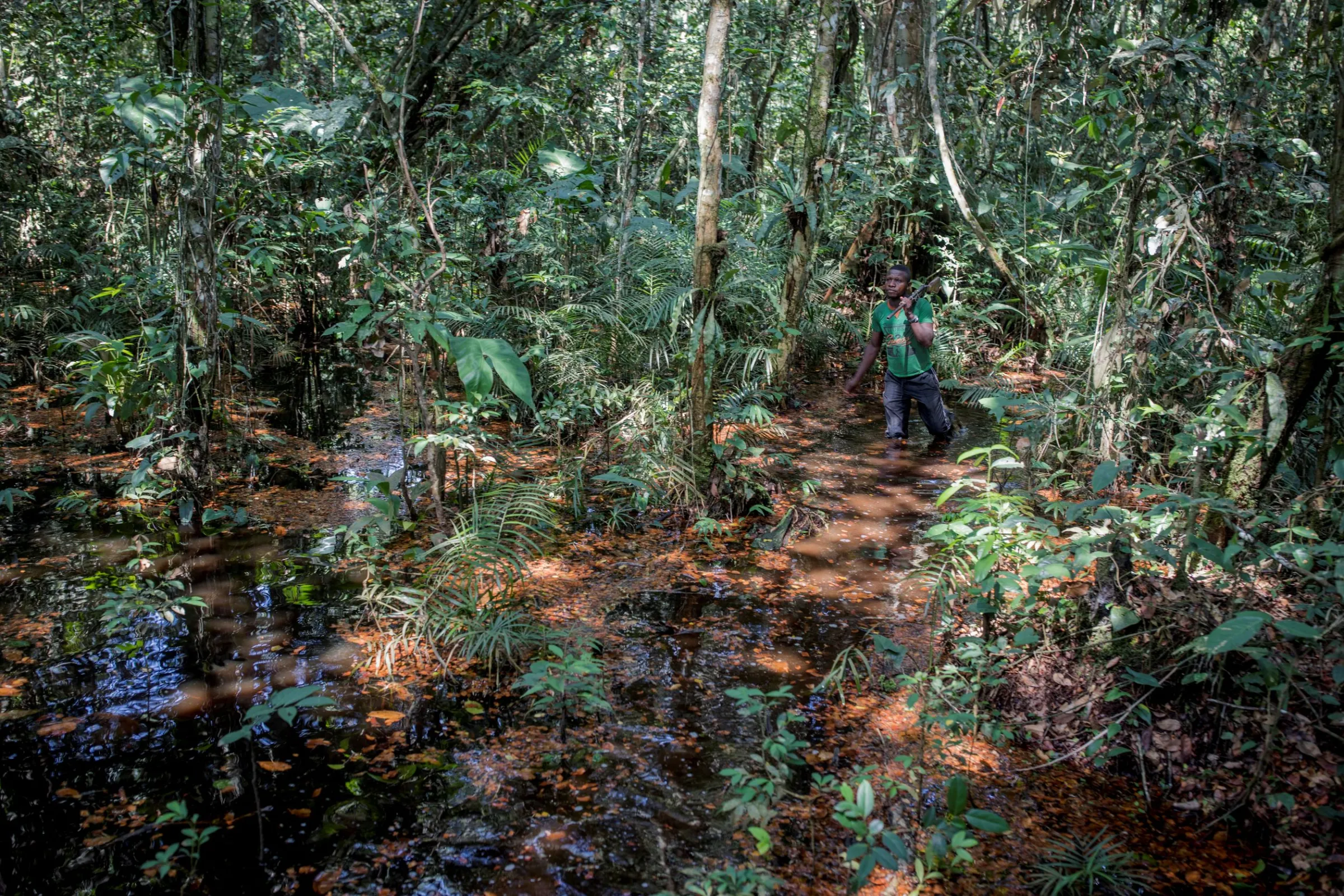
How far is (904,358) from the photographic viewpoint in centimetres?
772

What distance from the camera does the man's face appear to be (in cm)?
756

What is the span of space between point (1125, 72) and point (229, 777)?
6.14m

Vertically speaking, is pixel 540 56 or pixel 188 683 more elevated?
pixel 540 56

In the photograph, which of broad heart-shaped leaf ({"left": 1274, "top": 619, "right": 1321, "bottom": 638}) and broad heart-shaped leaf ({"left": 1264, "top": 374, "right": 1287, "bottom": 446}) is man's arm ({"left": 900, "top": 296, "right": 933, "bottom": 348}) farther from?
broad heart-shaped leaf ({"left": 1274, "top": 619, "right": 1321, "bottom": 638})

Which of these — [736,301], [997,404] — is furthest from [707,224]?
[997,404]

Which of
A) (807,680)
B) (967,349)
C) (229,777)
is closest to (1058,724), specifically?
(807,680)

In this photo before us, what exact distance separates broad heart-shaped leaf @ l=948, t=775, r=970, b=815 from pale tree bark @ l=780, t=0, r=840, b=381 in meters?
5.26

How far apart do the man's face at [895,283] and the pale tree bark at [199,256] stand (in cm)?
544

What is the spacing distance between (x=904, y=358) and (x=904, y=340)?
0.17 m

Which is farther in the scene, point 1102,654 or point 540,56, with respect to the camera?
point 540,56

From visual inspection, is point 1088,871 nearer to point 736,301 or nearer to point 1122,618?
point 1122,618

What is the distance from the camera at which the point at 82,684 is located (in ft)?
12.8

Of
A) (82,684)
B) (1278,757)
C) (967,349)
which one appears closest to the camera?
(1278,757)

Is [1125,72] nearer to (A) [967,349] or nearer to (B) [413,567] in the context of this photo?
(B) [413,567]
